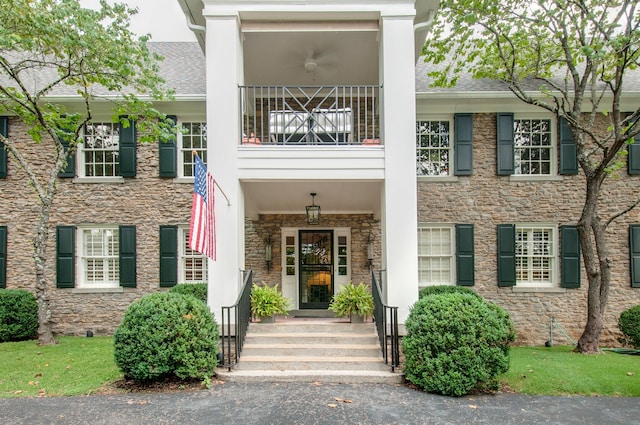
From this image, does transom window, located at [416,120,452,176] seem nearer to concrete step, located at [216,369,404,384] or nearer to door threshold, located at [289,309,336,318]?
door threshold, located at [289,309,336,318]

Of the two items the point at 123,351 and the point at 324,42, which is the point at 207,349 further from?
the point at 324,42

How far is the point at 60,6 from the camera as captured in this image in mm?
7344

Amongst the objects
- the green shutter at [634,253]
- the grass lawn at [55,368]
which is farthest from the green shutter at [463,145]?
the grass lawn at [55,368]

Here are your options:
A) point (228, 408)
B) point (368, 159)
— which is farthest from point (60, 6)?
point (228, 408)

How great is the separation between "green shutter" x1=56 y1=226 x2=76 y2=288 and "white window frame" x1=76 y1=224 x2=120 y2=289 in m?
0.20

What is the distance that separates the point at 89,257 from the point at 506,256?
34.8 ft

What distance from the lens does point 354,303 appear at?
24.4 feet

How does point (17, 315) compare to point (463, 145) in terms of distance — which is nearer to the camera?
point (17, 315)

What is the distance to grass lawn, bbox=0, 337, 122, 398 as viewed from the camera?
5879mm

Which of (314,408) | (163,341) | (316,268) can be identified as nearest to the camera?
(314,408)

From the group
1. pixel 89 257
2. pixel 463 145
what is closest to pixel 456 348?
pixel 463 145

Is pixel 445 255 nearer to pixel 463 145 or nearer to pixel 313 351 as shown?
pixel 463 145

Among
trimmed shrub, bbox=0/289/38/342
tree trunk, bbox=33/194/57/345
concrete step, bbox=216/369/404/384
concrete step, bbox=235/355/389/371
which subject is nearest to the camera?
concrete step, bbox=216/369/404/384

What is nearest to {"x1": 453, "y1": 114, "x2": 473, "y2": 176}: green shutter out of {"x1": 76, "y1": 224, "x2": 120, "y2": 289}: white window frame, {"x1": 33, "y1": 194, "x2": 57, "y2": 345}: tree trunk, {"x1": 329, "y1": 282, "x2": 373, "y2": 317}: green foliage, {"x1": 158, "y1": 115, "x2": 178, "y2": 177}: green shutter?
{"x1": 329, "y1": 282, "x2": 373, "y2": 317}: green foliage
